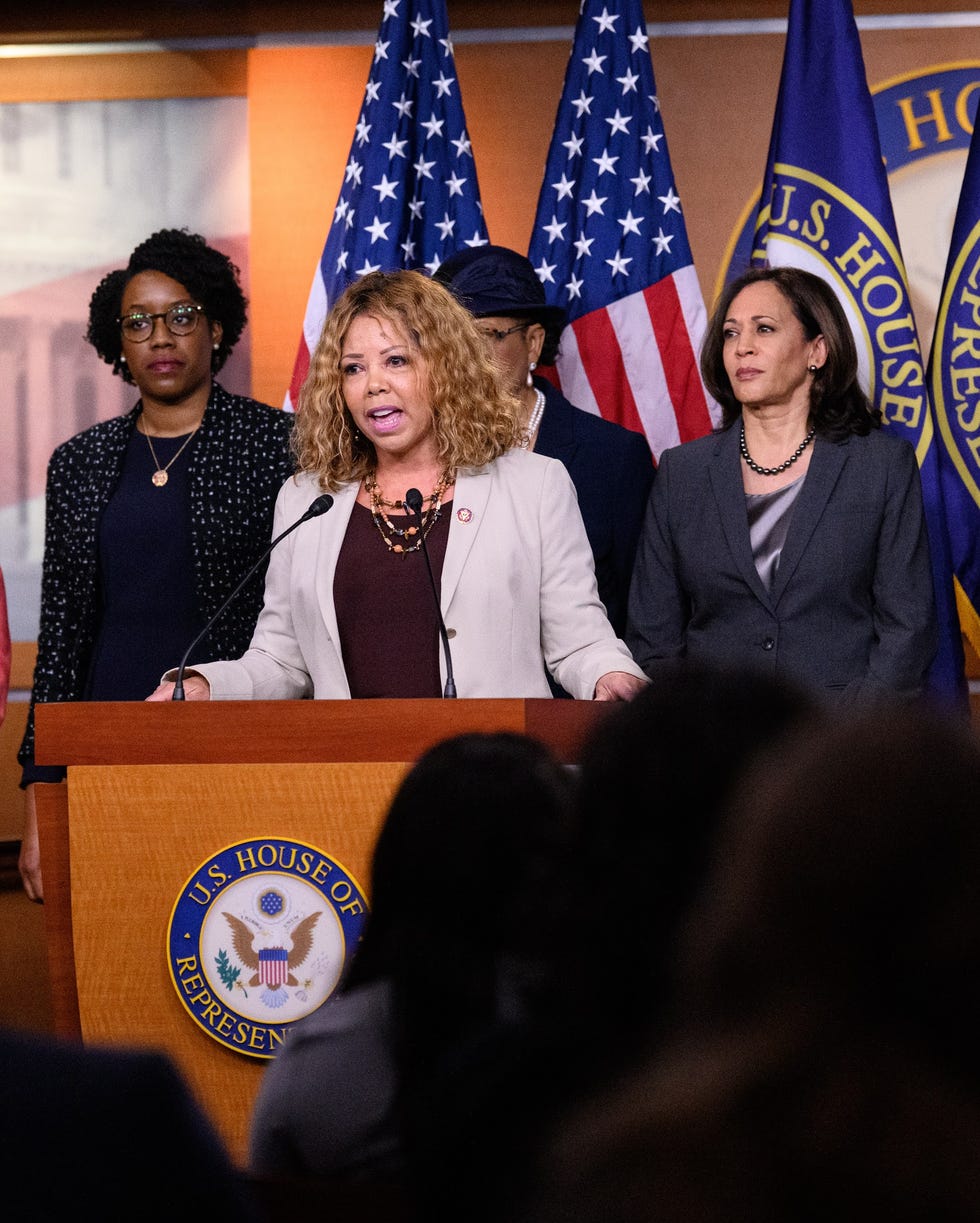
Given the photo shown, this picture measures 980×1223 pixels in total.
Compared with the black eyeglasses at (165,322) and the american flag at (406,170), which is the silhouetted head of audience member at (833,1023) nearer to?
the black eyeglasses at (165,322)

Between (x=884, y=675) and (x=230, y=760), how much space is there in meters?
1.52

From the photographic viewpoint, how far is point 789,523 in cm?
331

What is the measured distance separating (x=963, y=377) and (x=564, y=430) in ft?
4.53

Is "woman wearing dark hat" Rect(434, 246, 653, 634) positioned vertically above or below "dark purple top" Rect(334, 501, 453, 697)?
above

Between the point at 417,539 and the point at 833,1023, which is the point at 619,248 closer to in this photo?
the point at 417,539

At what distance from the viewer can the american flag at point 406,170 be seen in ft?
14.5

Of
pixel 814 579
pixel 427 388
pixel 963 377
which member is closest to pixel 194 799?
pixel 427 388

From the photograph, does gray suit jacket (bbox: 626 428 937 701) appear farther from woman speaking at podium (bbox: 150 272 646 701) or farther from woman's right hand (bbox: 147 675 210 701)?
woman's right hand (bbox: 147 675 210 701)

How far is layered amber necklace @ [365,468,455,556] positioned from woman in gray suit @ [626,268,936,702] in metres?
0.67

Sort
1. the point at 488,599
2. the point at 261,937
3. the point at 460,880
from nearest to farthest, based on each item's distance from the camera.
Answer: the point at 460,880 → the point at 261,937 → the point at 488,599

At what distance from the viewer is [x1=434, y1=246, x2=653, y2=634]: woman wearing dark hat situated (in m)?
3.61

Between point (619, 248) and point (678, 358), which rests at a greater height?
point (619, 248)

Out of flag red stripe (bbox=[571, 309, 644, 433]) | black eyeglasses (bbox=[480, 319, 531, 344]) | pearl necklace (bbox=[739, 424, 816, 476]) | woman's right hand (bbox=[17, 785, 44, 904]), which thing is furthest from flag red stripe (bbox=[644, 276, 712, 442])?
woman's right hand (bbox=[17, 785, 44, 904])

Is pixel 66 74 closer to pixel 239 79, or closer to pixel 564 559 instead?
pixel 239 79
